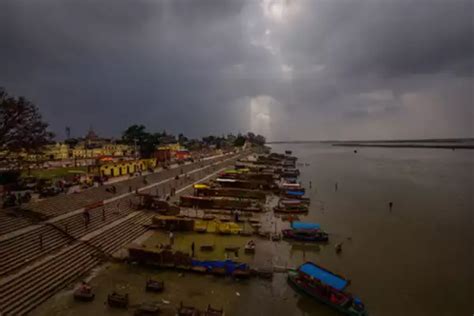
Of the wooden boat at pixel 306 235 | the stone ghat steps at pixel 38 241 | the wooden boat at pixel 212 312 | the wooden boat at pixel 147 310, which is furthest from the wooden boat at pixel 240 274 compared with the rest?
the stone ghat steps at pixel 38 241

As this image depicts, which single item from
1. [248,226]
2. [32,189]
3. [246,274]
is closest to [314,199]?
[248,226]

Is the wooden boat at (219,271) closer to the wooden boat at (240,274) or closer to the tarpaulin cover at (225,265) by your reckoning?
the tarpaulin cover at (225,265)

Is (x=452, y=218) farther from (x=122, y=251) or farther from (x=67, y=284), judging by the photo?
(x=67, y=284)

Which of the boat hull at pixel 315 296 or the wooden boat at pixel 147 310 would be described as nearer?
the wooden boat at pixel 147 310

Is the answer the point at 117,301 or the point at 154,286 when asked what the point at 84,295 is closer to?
the point at 117,301


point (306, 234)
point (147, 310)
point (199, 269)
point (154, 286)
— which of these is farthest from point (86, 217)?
point (306, 234)
